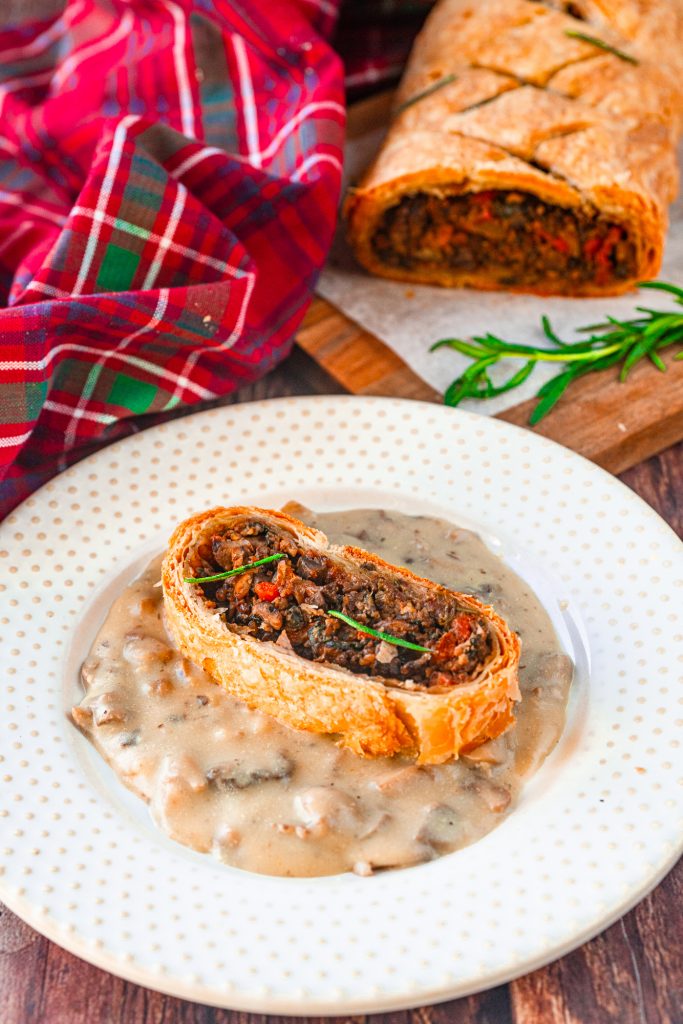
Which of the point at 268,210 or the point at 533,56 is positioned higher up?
the point at 533,56

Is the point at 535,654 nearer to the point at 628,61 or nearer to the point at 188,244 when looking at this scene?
the point at 188,244

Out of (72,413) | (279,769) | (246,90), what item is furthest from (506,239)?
(279,769)

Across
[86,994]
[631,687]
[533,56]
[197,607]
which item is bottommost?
[86,994]

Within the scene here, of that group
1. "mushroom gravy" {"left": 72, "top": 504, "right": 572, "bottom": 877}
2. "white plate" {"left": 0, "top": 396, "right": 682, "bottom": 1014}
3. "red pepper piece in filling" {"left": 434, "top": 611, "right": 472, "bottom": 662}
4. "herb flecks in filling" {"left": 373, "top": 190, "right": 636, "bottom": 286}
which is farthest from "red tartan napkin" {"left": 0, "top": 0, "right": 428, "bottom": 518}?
"red pepper piece in filling" {"left": 434, "top": 611, "right": 472, "bottom": 662}

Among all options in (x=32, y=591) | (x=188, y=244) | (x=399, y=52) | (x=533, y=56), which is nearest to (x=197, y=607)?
(x=32, y=591)

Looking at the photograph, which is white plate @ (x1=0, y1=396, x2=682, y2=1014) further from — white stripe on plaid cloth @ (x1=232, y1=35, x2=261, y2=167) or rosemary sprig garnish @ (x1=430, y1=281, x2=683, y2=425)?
white stripe on plaid cloth @ (x1=232, y1=35, x2=261, y2=167)
